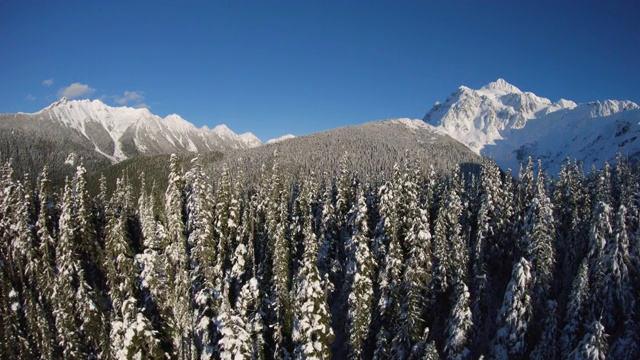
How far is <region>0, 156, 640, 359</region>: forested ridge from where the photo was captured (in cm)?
3097

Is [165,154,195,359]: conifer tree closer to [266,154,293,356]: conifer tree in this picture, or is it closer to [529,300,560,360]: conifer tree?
[266,154,293,356]: conifer tree

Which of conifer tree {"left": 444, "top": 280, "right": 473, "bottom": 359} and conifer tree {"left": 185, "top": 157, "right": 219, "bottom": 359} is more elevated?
conifer tree {"left": 185, "top": 157, "right": 219, "bottom": 359}

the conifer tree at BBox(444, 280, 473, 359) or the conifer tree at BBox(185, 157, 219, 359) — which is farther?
the conifer tree at BBox(185, 157, 219, 359)

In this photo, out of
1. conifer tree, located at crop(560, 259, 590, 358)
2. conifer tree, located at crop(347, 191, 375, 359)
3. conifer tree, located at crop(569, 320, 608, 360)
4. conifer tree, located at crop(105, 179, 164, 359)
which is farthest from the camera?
conifer tree, located at crop(347, 191, 375, 359)

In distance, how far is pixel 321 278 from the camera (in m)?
42.3

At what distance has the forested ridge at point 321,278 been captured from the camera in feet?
Result: 102

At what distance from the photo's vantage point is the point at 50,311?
1884 inches

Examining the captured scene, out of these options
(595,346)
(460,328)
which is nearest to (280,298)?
(460,328)

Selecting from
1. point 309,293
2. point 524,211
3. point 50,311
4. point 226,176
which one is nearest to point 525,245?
point 524,211

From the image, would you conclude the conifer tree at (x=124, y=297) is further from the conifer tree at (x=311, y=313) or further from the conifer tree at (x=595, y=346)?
the conifer tree at (x=595, y=346)

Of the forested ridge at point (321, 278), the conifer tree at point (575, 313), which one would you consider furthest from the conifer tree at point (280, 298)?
the conifer tree at point (575, 313)

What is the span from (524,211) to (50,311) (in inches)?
2334

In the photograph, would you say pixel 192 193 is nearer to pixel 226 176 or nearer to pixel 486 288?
pixel 226 176

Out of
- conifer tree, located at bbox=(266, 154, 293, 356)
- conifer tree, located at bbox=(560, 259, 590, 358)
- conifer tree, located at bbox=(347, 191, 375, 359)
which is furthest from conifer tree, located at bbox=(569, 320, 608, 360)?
conifer tree, located at bbox=(266, 154, 293, 356)
